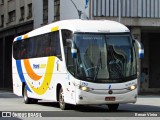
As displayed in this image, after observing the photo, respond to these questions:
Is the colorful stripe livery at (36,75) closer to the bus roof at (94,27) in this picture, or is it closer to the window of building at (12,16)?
the bus roof at (94,27)

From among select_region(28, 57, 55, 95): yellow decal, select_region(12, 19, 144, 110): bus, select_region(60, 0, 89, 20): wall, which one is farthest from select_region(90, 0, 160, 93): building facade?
select_region(12, 19, 144, 110): bus

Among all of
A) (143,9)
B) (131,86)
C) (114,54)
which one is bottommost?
(131,86)

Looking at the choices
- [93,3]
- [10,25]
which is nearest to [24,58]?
[93,3]

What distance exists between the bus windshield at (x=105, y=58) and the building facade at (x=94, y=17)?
18.6 m

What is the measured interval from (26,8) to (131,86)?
1284 inches

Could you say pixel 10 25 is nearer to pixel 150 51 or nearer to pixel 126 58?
pixel 150 51

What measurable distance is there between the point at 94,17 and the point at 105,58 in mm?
19843

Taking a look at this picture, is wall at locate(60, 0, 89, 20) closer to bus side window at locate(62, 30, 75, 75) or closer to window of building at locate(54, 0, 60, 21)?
window of building at locate(54, 0, 60, 21)

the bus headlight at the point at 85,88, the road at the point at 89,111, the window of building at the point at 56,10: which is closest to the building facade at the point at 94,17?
the window of building at the point at 56,10

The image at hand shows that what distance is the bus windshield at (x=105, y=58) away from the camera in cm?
1761

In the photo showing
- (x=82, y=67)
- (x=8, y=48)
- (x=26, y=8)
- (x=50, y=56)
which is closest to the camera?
(x=82, y=67)

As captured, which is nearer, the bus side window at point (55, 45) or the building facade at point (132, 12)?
the bus side window at point (55, 45)

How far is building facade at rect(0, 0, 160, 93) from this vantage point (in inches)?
1489

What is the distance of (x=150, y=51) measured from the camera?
4441 cm
